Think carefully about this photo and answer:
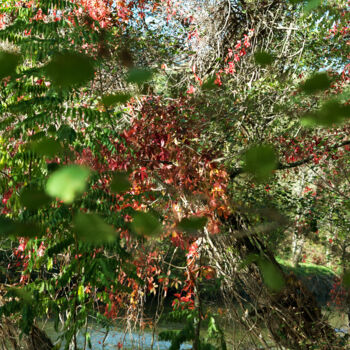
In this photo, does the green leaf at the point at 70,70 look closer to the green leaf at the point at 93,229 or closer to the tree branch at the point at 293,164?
the green leaf at the point at 93,229

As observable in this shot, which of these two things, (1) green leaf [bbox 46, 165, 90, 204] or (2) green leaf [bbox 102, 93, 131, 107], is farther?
(2) green leaf [bbox 102, 93, 131, 107]

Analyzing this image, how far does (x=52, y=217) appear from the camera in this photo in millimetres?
1503

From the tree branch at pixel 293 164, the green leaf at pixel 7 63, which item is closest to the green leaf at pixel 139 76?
the green leaf at pixel 7 63

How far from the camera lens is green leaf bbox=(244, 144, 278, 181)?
2.20ft

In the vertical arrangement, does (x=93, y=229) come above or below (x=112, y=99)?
below

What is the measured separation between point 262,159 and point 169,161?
309 centimetres

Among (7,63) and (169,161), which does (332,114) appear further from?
(169,161)

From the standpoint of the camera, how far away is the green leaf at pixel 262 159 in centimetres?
67

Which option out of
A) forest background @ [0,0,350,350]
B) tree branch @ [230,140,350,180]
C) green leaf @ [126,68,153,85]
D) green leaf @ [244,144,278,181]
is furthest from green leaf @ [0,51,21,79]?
tree branch @ [230,140,350,180]

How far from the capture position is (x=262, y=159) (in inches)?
26.6

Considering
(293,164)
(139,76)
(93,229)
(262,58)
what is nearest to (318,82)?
(262,58)

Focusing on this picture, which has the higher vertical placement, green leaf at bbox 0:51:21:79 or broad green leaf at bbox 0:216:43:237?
green leaf at bbox 0:51:21:79

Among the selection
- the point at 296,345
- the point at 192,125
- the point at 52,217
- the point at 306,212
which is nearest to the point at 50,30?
the point at 52,217

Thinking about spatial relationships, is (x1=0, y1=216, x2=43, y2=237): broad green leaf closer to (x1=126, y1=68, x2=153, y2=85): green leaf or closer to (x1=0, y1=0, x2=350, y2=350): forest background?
(x1=0, y1=0, x2=350, y2=350): forest background
